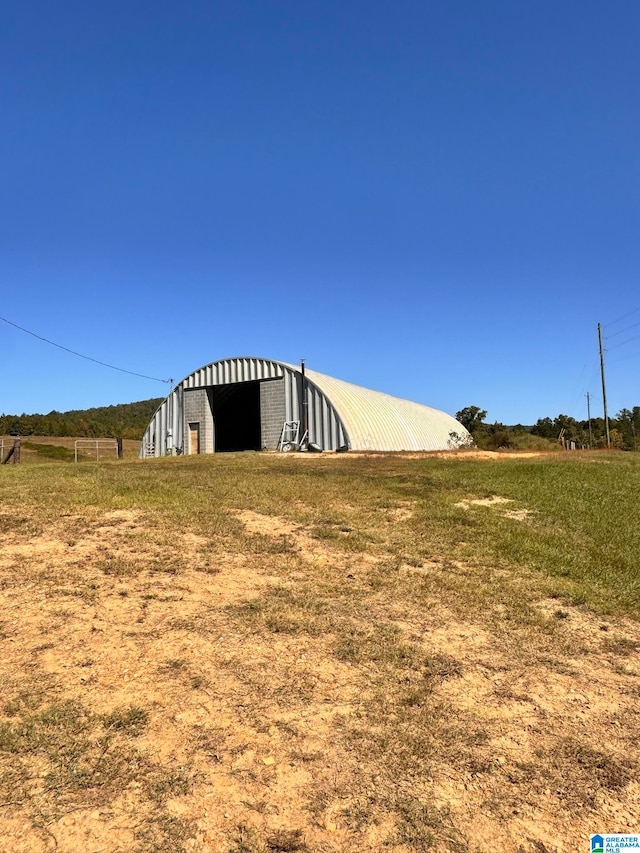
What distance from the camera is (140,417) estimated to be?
13675 cm

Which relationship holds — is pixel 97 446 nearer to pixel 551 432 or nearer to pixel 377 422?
pixel 377 422

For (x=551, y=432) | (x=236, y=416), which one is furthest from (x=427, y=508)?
(x=551, y=432)

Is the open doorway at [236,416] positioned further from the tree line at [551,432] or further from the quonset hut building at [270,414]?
the tree line at [551,432]

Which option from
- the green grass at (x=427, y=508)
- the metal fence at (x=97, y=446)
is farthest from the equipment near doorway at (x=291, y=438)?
the green grass at (x=427, y=508)

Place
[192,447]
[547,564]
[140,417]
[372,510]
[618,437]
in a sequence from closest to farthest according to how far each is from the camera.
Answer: [547,564], [372,510], [192,447], [618,437], [140,417]

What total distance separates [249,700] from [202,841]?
1.22m

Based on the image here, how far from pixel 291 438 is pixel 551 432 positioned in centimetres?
6393

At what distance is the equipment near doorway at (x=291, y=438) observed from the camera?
2777cm

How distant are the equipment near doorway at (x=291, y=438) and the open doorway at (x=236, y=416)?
3688mm

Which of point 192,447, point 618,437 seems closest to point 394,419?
point 192,447

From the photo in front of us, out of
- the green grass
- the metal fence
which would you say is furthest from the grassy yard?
the metal fence

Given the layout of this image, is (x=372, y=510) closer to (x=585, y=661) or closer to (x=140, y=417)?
(x=585, y=661)

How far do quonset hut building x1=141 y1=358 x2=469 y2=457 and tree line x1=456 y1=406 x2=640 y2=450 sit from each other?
8.38 metres

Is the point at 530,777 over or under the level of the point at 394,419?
under
